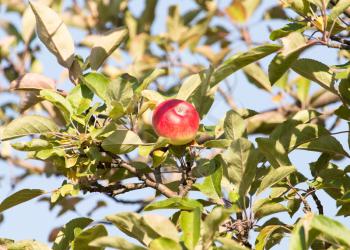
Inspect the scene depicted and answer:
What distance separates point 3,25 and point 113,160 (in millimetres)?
2447

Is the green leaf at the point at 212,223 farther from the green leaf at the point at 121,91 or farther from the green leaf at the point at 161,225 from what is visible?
the green leaf at the point at 121,91

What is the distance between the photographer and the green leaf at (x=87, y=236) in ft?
4.75

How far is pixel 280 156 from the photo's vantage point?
1.62 metres


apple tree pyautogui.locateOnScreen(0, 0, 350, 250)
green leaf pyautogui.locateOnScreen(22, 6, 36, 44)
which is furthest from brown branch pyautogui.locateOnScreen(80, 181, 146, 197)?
green leaf pyautogui.locateOnScreen(22, 6, 36, 44)

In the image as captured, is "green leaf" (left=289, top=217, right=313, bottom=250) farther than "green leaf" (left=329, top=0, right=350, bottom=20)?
→ No

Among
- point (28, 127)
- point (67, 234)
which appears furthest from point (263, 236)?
point (28, 127)

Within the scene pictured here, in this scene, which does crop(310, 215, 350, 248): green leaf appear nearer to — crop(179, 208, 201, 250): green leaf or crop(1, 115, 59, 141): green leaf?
crop(179, 208, 201, 250): green leaf

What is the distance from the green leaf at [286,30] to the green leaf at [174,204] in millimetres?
409

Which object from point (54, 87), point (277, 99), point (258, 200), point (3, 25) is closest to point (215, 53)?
point (277, 99)

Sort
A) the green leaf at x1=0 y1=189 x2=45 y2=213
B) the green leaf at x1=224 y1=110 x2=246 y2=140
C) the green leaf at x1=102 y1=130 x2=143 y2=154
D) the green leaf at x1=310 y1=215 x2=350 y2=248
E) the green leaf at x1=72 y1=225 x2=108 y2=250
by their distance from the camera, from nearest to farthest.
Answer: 1. the green leaf at x1=310 y1=215 x2=350 y2=248
2. the green leaf at x1=72 y1=225 x2=108 y2=250
3. the green leaf at x1=102 y1=130 x2=143 y2=154
4. the green leaf at x1=224 y1=110 x2=246 y2=140
5. the green leaf at x1=0 y1=189 x2=45 y2=213

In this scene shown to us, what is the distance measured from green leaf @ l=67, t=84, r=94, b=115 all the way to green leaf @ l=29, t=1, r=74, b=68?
0.34 feet

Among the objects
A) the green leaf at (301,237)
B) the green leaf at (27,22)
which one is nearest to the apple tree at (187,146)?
the green leaf at (301,237)

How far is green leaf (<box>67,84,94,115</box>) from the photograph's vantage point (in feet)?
5.43

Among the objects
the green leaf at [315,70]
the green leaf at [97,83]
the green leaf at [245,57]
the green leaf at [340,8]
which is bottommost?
the green leaf at [97,83]
